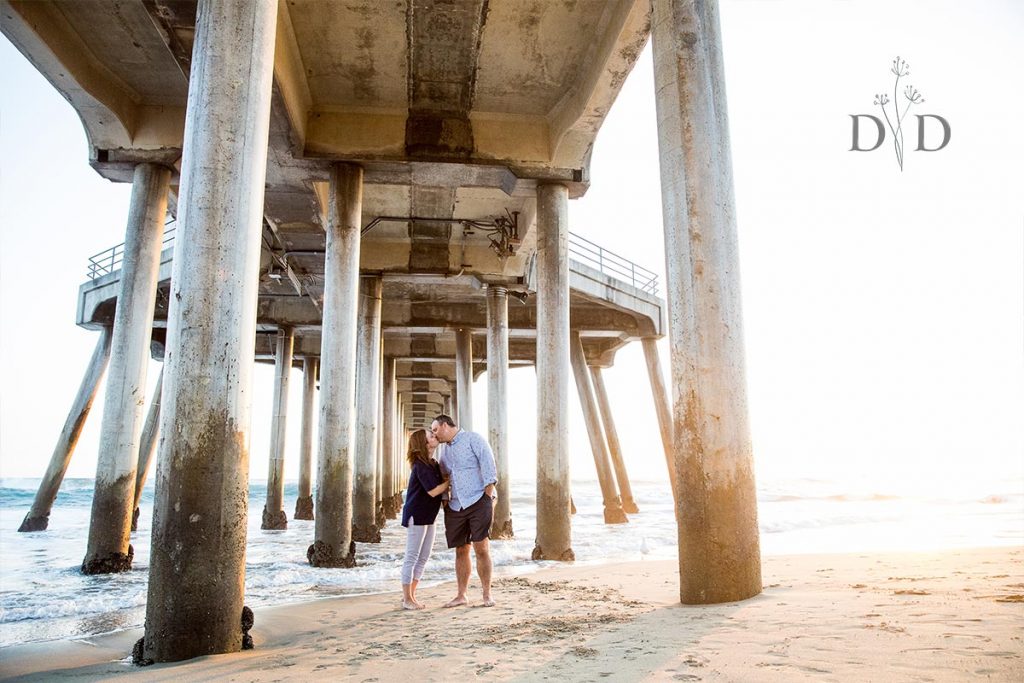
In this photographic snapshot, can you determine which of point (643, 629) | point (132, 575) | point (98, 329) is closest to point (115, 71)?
point (132, 575)

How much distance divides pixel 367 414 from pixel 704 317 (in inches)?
387

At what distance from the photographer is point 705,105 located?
4.83m

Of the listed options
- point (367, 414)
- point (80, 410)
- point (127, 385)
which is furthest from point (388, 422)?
point (127, 385)

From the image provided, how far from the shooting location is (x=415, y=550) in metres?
5.50

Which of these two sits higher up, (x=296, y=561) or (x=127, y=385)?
(x=127, y=385)

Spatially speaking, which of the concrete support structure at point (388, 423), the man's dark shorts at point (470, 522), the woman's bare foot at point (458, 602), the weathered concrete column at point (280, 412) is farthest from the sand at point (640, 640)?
the concrete support structure at point (388, 423)

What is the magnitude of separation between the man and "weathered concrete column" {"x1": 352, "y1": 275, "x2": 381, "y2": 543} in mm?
7051

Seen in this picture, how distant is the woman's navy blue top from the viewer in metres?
5.44

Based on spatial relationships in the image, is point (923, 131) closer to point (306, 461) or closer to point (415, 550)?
point (415, 550)

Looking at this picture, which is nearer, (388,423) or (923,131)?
(923,131)

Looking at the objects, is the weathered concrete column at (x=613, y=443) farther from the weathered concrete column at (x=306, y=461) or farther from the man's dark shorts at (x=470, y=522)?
the man's dark shorts at (x=470, y=522)

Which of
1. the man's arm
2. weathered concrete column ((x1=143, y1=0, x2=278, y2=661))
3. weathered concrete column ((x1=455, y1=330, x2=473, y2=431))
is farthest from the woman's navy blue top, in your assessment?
weathered concrete column ((x1=455, y1=330, x2=473, y2=431))

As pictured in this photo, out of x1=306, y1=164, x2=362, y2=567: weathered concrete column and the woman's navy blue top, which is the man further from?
x1=306, y1=164, x2=362, y2=567: weathered concrete column

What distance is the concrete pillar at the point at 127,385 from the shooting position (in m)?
8.53
